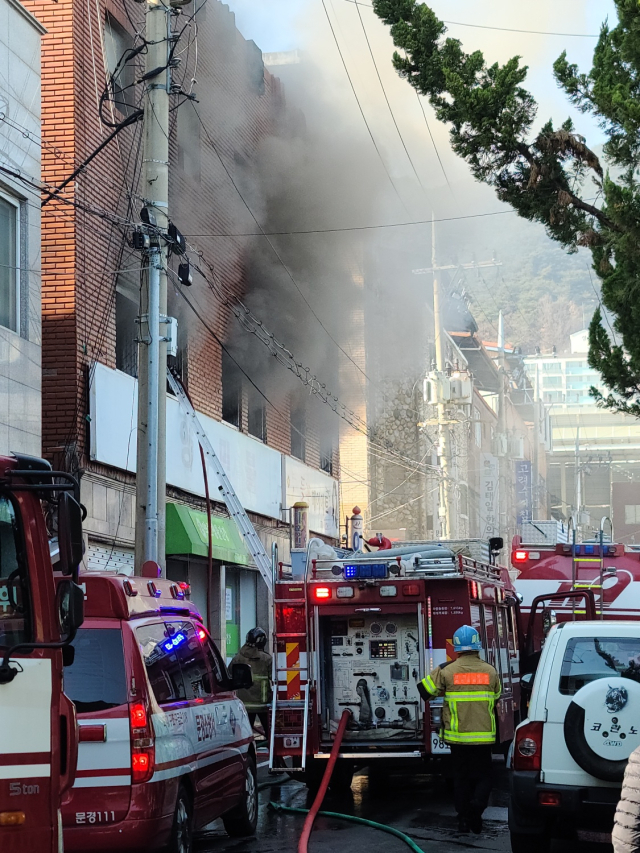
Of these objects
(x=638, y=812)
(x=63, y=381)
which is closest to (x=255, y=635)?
(x=63, y=381)

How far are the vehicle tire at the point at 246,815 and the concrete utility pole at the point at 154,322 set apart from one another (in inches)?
112

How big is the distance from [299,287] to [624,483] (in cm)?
8372

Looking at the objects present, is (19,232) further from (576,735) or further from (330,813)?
(576,735)

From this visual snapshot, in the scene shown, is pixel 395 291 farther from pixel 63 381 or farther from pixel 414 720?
pixel 414 720

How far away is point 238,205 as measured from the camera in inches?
800

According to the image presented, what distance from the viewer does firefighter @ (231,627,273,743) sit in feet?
40.8

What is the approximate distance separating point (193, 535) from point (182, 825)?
1007 cm

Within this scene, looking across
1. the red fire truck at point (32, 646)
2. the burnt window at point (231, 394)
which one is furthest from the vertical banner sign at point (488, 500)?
the red fire truck at point (32, 646)

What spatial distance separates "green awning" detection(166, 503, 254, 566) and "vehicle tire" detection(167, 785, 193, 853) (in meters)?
9.59

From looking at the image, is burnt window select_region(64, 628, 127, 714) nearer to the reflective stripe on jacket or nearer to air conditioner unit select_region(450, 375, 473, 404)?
the reflective stripe on jacket

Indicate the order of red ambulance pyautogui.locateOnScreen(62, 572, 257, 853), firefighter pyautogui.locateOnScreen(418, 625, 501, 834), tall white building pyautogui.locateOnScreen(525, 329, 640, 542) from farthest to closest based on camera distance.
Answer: tall white building pyautogui.locateOnScreen(525, 329, 640, 542)
firefighter pyautogui.locateOnScreen(418, 625, 501, 834)
red ambulance pyautogui.locateOnScreen(62, 572, 257, 853)

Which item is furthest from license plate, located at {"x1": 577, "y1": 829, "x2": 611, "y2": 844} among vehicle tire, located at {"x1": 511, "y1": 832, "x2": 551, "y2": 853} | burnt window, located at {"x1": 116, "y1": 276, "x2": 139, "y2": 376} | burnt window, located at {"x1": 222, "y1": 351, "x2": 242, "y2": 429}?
burnt window, located at {"x1": 222, "y1": 351, "x2": 242, "y2": 429}

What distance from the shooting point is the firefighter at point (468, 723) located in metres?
8.85

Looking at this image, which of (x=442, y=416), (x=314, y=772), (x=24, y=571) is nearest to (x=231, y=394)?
(x=442, y=416)
